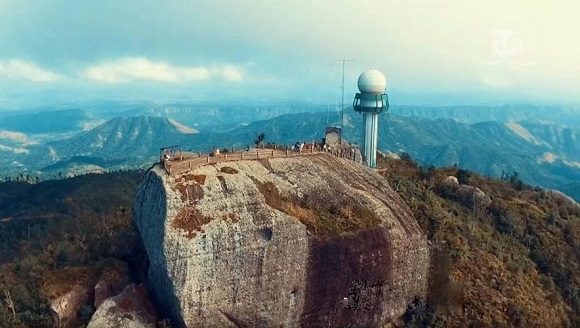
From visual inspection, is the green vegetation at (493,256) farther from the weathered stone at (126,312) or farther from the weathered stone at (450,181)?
the weathered stone at (126,312)

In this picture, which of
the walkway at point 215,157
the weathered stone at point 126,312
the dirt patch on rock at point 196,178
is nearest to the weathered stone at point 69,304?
the weathered stone at point 126,312

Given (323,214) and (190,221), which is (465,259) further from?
(190,221)

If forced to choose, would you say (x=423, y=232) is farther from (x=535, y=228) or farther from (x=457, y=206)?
(x=535, y=228)

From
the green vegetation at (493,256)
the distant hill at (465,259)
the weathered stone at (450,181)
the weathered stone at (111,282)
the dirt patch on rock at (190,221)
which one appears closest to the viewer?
the dirt patch on rock at (190,221)

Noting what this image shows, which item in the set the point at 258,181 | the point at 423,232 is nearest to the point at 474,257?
the point at 423,232

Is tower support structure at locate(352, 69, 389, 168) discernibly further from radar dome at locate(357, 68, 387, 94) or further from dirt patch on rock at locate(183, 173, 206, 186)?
dirt patch on rock at locate(183, 173, 206, 186)

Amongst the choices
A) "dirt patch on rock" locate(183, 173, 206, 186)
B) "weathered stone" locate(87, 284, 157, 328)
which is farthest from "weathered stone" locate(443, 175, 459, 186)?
"weathered stone" locate(87, 284, 157, 328)
